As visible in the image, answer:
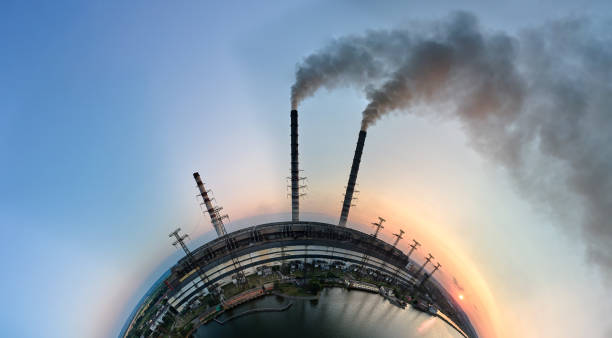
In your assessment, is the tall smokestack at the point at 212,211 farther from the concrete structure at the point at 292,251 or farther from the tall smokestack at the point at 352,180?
the tall smokestack at the point at 352,180

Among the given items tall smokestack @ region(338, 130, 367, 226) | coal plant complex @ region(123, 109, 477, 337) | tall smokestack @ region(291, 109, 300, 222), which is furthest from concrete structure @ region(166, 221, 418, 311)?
tall smokestack @ region(338, 130, 367, 226)

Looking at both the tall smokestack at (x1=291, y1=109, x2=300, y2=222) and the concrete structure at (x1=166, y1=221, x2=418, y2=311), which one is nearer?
the tall smokestack at (x1=291, y1=109, x2=300, y2=222)

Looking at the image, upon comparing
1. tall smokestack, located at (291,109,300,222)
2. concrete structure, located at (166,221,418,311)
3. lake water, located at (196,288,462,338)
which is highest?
tall smokestack, located at (291,109,300,222)

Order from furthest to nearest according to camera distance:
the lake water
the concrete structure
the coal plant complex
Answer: the concrete structure → the coal plant complex → the lake water

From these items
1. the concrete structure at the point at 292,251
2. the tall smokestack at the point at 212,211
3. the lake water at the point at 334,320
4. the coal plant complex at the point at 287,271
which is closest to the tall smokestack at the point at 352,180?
the coal plant complex at the point at 287,271

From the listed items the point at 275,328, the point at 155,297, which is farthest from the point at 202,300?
the point at 275,328

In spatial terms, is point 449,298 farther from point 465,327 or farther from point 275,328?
point 275,328

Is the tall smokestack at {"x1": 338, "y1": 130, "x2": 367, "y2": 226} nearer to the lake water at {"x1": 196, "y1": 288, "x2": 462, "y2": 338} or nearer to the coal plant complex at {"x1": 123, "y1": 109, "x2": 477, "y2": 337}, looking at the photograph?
the coal plant complex at {"x1": 123, "y1": 109, "x2": 477, "y2": 337}
